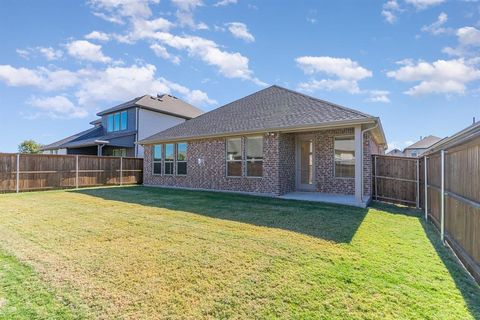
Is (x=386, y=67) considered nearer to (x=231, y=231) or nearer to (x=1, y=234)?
(x=231, y=231)

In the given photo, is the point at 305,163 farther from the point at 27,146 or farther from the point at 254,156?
the point at 27,146

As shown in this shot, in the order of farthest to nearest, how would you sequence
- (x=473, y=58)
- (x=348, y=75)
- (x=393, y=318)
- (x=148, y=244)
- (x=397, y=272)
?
(x=348, y=75)
(x=473, y=58)
(x=148, y=244)
(x=397, y=272)
(x=393, y=318)

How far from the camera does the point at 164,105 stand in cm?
2302

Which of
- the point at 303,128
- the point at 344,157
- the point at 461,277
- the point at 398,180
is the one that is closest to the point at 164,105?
the point at 303,128

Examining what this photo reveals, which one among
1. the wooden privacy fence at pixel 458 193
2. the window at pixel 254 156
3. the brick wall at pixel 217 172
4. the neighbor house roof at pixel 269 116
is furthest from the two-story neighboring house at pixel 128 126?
the wooden privacy fence at pixel 458 193

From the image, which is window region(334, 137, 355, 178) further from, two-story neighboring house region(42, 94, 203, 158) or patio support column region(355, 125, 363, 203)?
two-story neighboring house region(42, 94, 203, 158)

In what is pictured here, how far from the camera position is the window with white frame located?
606 inches

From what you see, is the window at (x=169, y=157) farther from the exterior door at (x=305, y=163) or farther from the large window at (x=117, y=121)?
the large window at (x=117, y=121)

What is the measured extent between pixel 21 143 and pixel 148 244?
132ft

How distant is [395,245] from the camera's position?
16.6ft

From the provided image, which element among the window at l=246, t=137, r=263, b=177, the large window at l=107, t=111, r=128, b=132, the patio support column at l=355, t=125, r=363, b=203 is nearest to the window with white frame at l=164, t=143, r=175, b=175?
the window at l=246, t=137, r=263, b=177

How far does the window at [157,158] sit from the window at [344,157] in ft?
34.2

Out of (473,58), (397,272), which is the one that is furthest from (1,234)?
(473,58)

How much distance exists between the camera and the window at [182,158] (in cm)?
1462
